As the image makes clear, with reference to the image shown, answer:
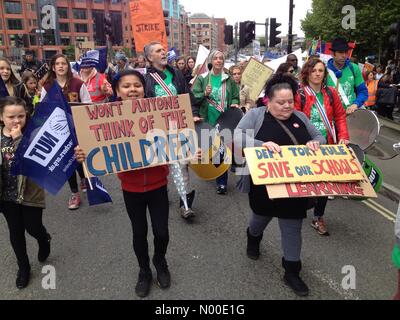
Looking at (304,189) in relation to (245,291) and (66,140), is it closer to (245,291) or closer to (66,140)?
(245,291)

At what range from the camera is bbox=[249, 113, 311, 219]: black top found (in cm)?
283

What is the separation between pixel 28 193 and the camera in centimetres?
304

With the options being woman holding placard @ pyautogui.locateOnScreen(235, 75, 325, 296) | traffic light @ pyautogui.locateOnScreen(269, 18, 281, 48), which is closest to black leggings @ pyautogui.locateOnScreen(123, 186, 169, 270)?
woman holding placard @ pyautogui.locateOnScreen(235, 75, 325, 296)

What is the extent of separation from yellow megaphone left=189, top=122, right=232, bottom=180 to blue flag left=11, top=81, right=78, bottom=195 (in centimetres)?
196

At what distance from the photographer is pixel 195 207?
4773 mm

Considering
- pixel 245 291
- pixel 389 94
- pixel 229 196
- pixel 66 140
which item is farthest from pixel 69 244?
pixel 389 94

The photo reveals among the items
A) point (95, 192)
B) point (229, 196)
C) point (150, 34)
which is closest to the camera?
point (95, 192)

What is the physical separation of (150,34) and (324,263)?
17.1 ft

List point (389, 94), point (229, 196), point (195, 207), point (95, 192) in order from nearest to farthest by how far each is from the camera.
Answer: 1. point (95, 192)
2. point (195, 207)
3. point (229, 196)
4. point (389, 94)

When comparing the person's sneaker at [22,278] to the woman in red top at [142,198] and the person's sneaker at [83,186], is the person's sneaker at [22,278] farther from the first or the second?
the person's sneaker at [83,186]

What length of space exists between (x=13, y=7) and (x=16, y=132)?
86485mm

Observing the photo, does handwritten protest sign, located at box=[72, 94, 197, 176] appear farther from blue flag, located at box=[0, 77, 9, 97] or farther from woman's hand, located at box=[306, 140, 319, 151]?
blue flag, located at box=[0, 77, 9, 97]

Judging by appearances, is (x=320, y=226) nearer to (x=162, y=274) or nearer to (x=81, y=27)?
(x=162, y=274)

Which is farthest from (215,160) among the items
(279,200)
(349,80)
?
(349,80)
